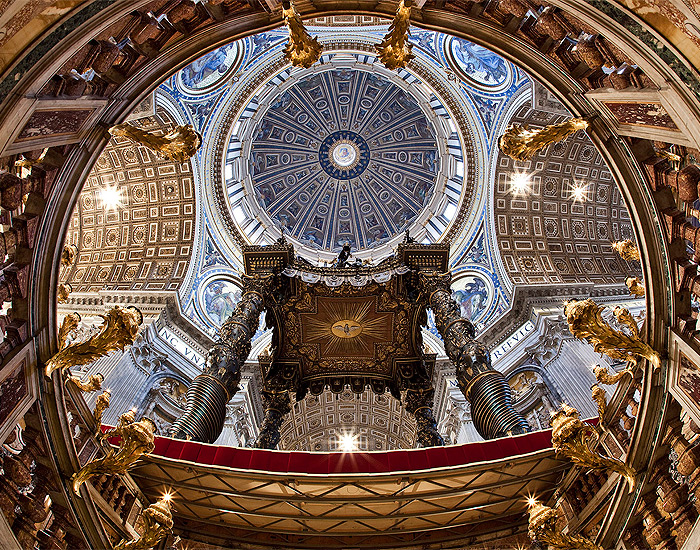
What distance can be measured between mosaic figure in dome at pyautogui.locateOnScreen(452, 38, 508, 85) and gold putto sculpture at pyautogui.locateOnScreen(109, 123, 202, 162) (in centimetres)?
1652

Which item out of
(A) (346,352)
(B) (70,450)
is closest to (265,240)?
(A) (346,352)

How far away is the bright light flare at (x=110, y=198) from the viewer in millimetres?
19656

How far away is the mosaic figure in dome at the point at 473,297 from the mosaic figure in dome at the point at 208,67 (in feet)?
45.8

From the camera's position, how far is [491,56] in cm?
1984

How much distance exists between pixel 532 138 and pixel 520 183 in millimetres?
15095

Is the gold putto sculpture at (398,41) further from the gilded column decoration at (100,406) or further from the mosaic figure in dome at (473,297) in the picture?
the mosaic figure in dome at (473,297)

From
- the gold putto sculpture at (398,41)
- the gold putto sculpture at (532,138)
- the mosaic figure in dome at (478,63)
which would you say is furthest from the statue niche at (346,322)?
the mosaic figure in dome at (478,63)

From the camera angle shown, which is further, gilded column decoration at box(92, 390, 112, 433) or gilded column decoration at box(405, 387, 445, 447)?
gilded column decoration at box(405, 387, 445, 447)

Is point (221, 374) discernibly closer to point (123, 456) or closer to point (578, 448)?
point (123, 456)

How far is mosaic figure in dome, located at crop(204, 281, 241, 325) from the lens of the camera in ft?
68.9

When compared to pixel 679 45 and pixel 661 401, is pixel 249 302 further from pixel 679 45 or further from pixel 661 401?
pixel 679 45

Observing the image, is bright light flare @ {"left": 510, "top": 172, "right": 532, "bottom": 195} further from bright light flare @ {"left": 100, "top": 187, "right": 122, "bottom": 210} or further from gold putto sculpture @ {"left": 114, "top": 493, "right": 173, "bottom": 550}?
gold putto sculpture @ {"left": 114, "top": 493, "right": 173, "bottom": 550}

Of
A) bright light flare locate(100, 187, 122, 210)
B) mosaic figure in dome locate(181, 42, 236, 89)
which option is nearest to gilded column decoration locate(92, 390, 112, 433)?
bright light flare locate(100, 187, 122, 210)

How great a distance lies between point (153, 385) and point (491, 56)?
58.4 ft
